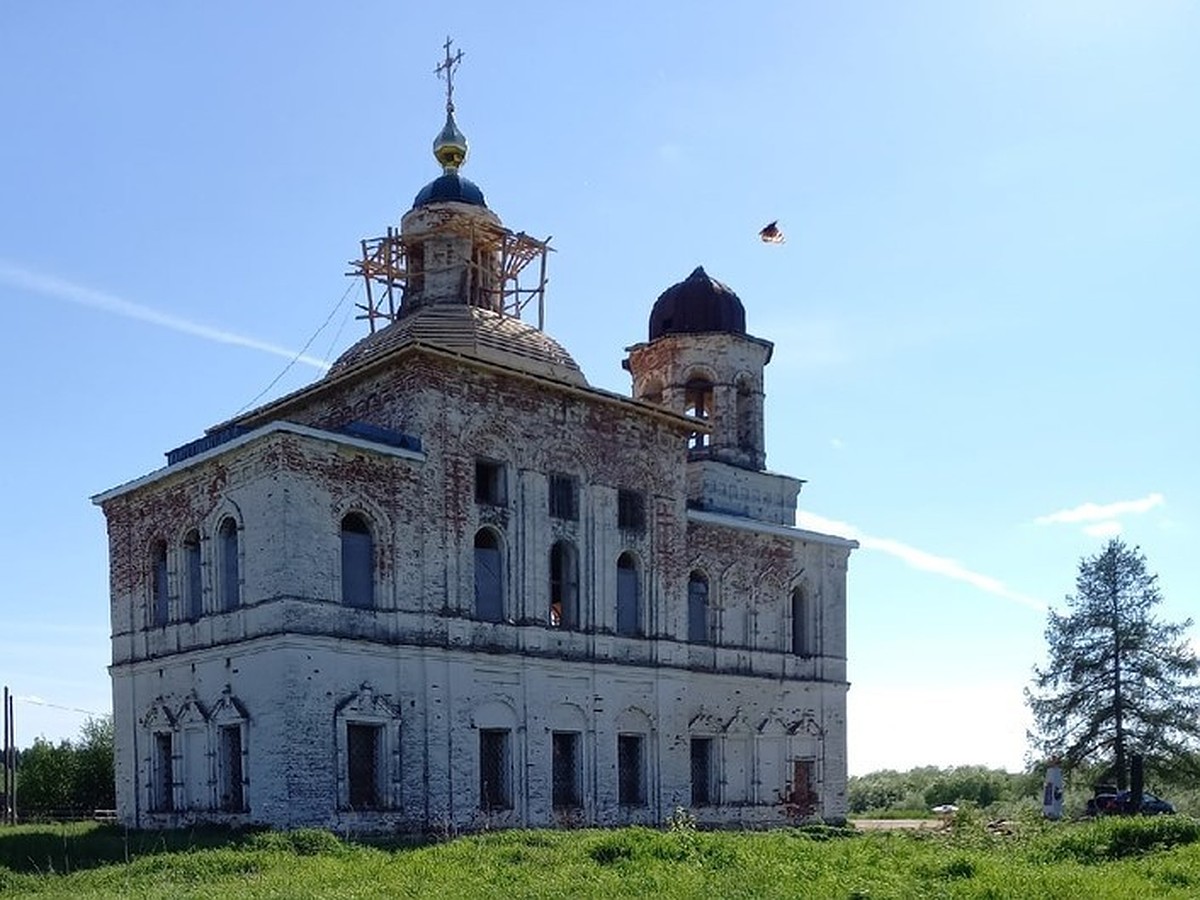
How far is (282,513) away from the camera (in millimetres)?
22031

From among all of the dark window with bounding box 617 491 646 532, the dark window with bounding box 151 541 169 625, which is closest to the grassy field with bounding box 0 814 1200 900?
the dark window with bounding box 151 541 169 625

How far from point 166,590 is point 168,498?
1705mm

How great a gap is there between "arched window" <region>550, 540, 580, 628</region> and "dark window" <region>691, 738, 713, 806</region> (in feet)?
14.8

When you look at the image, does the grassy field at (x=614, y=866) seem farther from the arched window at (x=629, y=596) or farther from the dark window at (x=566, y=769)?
the arched window at (x=629, y=596)

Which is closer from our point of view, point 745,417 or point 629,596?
point 629,596

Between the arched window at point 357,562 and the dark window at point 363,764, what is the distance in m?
2.10

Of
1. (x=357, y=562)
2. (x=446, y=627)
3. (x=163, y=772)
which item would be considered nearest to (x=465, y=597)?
(x=446, y=627)

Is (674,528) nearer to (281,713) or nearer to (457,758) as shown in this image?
(457,758)

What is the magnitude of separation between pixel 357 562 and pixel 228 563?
229 cm

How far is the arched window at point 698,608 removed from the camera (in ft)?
96.0

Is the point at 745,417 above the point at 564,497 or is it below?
above

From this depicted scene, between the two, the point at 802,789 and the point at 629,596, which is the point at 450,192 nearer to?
the point at 629,596

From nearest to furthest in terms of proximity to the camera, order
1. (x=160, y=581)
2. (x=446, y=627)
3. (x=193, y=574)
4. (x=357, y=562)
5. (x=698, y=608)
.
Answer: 1. (x=357, y=562)
2. (x=446, y=627)
3. (x=193, y=574)
4. (x=160, y=581)
5. (x=698, y=608)

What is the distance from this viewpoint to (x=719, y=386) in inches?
1265
